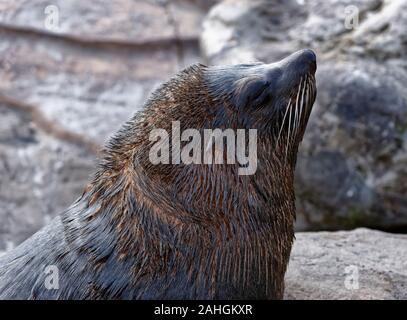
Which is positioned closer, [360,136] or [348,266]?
[348,266]

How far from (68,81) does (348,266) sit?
4.00m

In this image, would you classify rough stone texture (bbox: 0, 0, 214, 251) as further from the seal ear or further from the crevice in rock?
the seal ear

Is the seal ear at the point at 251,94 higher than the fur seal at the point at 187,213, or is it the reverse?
the seal ear at the point at 251,94

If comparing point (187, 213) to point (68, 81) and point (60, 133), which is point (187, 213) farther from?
point (68, 81)

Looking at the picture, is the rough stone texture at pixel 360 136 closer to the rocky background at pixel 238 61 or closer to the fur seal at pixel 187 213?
the rocky background at pixel 238 61

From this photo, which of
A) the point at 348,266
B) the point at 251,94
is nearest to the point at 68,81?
the point at 348,266

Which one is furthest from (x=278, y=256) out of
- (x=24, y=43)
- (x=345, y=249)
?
(x=24, y=43)

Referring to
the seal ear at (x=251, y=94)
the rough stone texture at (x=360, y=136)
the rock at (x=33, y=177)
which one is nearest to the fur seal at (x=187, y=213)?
the seal ear at (x=251, y=94)

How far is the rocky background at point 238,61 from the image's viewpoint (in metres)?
4.10

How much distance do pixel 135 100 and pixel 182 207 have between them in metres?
4.19

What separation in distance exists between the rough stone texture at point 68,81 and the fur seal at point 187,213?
315cm

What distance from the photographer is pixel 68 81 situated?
6.85 meters

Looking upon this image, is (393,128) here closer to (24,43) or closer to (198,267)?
(198,267)

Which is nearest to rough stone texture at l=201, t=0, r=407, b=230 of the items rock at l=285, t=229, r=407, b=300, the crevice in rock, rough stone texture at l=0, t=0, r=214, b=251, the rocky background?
the rocky background
